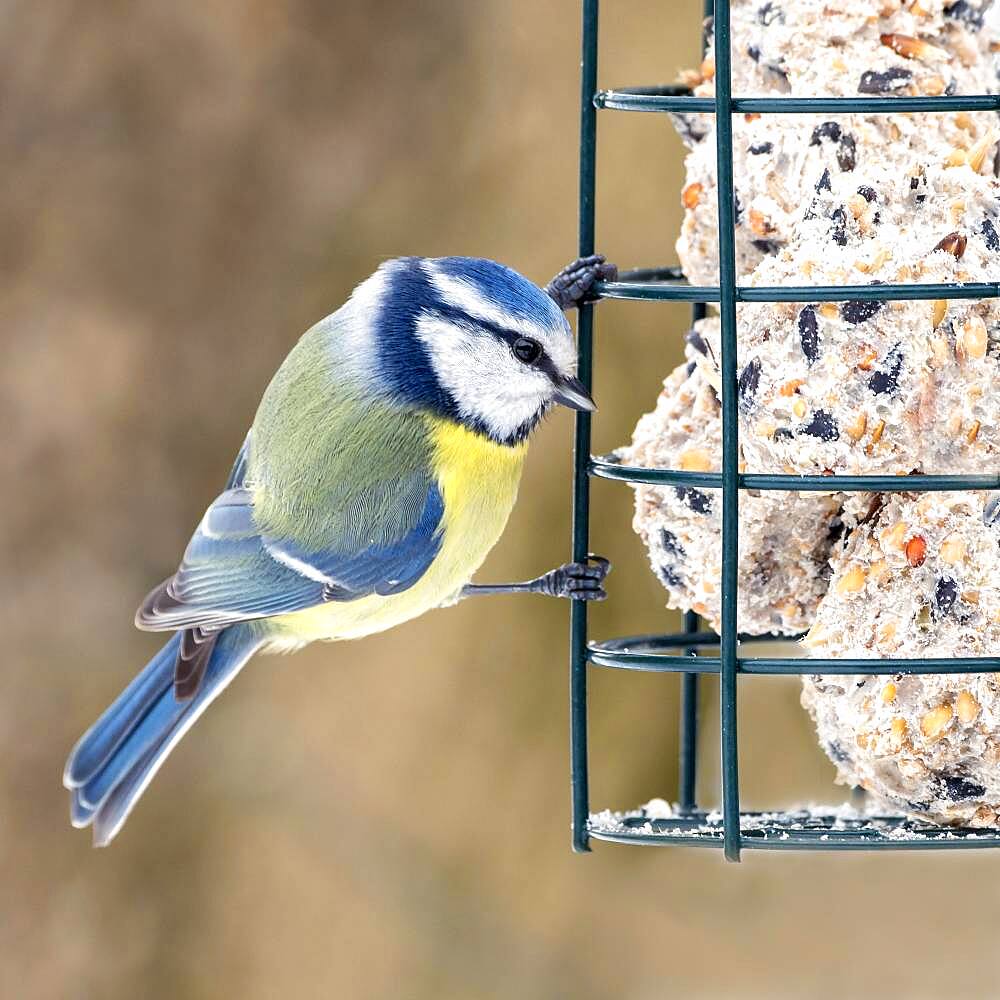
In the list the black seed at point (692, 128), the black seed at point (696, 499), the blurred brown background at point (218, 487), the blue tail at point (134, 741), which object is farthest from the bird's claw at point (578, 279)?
the blurred brown background at point (218, 487)

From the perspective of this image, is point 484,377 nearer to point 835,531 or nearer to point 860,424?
point 835,531

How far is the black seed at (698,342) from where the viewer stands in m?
2.55

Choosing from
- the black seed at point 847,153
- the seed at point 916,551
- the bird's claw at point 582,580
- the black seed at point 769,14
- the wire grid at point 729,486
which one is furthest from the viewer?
the bird's claw at point 582,580

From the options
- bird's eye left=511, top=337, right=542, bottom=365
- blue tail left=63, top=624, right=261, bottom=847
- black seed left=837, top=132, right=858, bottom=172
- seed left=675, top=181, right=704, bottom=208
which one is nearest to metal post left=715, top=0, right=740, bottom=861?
black seed left=837, top=132, right=858, bottom=172

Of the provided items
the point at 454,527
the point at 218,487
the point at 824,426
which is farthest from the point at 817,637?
the point at 218,487

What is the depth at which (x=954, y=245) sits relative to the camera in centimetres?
222

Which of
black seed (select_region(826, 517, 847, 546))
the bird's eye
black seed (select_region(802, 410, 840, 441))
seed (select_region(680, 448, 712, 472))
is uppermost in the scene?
the bird's eye

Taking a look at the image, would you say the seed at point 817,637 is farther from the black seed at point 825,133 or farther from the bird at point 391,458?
the black seed at point 825,133

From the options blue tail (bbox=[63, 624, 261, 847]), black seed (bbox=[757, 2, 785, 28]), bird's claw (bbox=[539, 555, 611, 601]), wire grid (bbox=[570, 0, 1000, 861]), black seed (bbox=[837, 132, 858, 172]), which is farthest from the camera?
blue tail (bbox=[63, 624, 261, 847])

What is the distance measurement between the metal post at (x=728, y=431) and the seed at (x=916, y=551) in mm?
231

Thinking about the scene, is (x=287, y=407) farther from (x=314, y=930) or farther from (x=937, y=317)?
(x=314, y=930)

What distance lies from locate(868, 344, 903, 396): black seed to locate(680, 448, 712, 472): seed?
0.33 metres

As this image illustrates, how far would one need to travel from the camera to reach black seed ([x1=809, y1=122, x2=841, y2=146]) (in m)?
2.41

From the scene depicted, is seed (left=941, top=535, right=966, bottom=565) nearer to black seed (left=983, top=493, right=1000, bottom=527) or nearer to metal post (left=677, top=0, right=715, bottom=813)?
black seed (left=983, top=493, right=1000, bottom=527)
